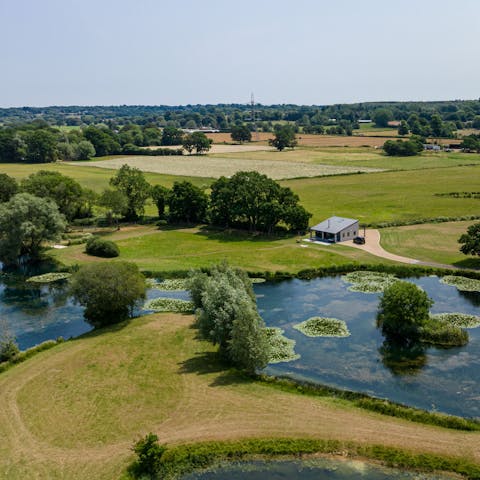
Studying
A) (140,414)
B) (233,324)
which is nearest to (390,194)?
(233,324)

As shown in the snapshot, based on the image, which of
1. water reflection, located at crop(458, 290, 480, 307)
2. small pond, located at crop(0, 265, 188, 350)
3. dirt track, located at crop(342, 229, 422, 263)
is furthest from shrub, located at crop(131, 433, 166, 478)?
dirt track, located at crop(342, 229, 422, 263)

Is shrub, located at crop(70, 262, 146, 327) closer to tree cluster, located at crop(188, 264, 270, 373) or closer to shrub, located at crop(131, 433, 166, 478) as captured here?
tree cluster, located at crop(188, 264, 270, 373)

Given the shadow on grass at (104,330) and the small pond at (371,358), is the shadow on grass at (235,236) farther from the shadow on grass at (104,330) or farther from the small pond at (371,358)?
the shadow on grass at (104,330)

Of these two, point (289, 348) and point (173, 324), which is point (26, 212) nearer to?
point (173, 324)

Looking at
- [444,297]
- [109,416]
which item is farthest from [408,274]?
[109,416]

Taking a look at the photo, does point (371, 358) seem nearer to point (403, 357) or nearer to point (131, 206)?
point (403, 357)

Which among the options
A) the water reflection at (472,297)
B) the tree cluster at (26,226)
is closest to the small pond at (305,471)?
the water reflection at (472,297)
